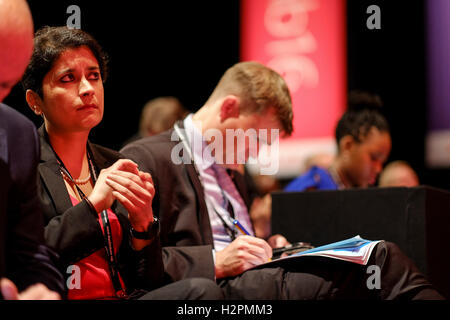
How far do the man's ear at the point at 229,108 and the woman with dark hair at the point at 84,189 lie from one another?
647 mm

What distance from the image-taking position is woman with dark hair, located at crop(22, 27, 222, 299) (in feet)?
4.91

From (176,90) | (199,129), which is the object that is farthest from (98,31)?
(199,129)

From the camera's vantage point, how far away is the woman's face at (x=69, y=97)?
1693 millimetres

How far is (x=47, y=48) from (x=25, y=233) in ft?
2.33

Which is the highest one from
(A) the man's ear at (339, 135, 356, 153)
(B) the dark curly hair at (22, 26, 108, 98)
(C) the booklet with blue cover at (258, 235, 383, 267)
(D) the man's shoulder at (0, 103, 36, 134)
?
(B) the dark curly hair at (22, 26, 108, 98)

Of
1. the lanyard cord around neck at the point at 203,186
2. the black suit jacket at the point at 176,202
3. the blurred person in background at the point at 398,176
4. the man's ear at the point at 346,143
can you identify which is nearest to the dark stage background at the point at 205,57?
the blurred person in background at the point at 398,176

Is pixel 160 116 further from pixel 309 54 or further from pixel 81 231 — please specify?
pixel 81 231

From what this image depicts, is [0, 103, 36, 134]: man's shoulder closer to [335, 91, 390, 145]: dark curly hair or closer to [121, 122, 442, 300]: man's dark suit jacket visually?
[121, 122, 442, 300]: man's dark suit jacket

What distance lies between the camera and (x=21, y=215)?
1189 millimetres

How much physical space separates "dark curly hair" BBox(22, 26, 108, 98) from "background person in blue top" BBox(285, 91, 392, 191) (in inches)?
70.5

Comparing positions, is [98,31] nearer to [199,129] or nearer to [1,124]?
[199,129]

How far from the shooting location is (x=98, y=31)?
4625 mm

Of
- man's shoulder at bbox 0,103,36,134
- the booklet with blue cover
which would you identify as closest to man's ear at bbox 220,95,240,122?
the booklet with blue cover

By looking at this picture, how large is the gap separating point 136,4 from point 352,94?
2242mm
